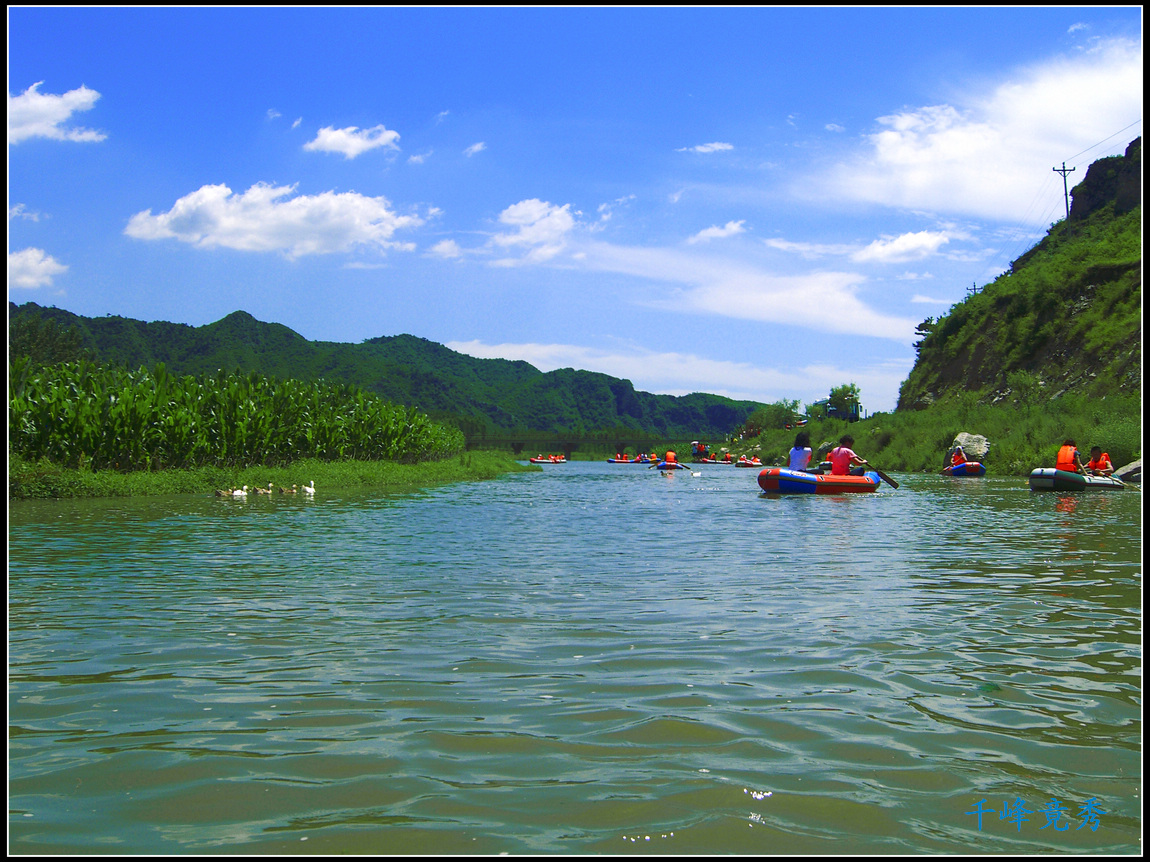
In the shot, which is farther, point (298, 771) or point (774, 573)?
point (774, 573)

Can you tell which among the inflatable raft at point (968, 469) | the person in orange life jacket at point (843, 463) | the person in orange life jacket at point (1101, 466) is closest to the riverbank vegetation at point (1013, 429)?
the person in orange life jacket at point (1101, 466)

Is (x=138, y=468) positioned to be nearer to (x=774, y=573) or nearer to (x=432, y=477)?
(x=432, y=477)

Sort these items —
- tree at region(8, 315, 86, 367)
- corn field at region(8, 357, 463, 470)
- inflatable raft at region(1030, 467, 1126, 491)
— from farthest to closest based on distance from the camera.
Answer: tree at region(8, 315, 86, 367) < corn field at region(8, 357, 463, 470) < inflatable raft at region(1030, 467, 1126, 491)

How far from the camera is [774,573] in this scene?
32.3 feet

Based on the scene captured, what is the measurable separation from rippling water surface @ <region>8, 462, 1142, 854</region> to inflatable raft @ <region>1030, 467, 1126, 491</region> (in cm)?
1455

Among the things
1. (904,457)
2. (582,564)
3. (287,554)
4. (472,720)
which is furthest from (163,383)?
(904,457)

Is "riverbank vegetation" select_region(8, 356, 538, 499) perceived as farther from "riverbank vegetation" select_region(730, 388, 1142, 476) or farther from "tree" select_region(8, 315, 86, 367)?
"tree" select_region(8, 315, 86, 367)

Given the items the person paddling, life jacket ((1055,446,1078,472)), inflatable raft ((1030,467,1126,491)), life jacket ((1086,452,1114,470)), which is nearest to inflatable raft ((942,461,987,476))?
life jacket ((1086,452,1114,470))

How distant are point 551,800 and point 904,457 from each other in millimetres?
50768

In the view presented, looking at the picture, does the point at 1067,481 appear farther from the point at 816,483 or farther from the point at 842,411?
the point at 842,411

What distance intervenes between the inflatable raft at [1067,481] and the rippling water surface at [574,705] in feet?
47.7

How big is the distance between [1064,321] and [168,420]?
49.8m

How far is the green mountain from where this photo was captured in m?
45.2

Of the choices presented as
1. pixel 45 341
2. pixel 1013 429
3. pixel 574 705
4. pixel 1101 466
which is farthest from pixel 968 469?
pixel 45 341
